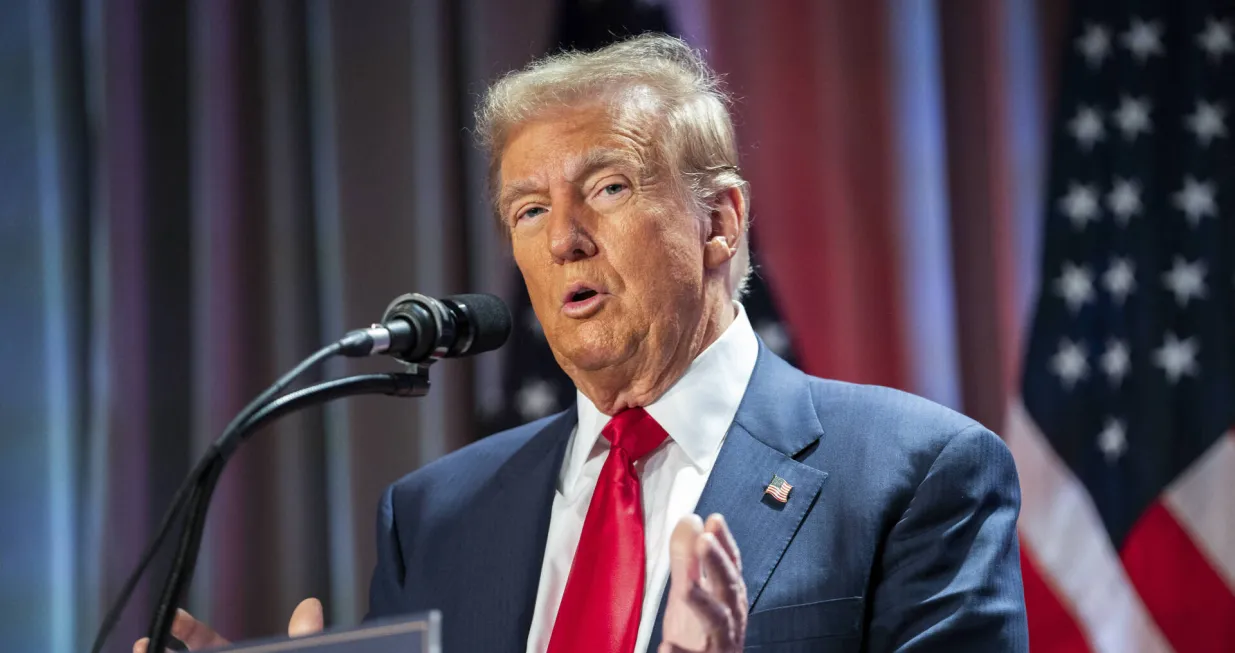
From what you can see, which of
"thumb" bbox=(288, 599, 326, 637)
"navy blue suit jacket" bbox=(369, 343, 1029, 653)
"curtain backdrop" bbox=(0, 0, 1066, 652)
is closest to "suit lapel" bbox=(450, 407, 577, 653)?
"navy blue suit jacket" bbox=(369, 343, 1029, 653)

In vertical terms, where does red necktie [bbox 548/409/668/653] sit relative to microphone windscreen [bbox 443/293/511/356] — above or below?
below

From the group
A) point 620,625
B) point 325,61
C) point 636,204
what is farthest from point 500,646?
point 325,61

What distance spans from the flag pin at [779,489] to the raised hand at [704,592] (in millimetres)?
479

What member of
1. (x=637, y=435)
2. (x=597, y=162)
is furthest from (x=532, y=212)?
(x=637, y=435)

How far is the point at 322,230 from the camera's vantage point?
3250 mm

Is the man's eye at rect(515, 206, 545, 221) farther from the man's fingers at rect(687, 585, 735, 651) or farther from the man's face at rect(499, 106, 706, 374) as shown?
the man's fingers at rect(687, 585, 735, 651)

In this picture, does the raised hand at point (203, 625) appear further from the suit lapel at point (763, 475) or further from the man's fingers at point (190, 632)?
the suit lapel at point (763, 475)

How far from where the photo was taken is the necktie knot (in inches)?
78.4

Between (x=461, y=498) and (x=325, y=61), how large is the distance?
1.52 metres

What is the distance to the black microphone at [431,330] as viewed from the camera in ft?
4.55

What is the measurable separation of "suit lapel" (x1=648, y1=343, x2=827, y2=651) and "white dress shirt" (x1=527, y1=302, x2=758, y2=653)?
38 mm

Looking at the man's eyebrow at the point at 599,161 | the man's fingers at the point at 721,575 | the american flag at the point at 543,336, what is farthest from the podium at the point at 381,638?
the american flag at the point at 543,336

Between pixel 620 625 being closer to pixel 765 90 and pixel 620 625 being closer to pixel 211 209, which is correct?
pixel 765 90

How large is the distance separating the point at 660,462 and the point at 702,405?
4.5 inches
